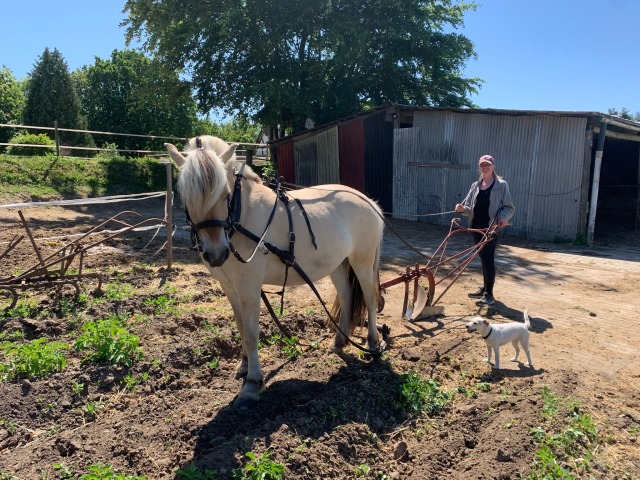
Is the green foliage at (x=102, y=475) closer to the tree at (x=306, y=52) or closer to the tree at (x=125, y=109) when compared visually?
the tree at (x=306, y=52)

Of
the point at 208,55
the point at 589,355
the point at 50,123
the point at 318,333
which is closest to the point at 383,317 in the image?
the point at 318,333

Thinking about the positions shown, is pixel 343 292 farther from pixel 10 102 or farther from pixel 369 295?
pixel 10 102

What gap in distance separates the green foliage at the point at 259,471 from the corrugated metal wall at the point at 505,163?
404 inches

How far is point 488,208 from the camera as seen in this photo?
6305 mm

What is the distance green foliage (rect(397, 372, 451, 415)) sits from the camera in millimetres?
3596

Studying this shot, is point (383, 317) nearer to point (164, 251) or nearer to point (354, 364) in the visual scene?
point (354, 364)

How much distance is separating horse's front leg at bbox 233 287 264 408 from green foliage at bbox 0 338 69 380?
1621mm

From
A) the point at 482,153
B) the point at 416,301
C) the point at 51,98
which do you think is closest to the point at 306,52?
the point at 482,153

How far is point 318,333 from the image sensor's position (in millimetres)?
5250

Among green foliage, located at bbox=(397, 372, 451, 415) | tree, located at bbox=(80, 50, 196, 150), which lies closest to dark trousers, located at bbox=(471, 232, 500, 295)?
green foliage, located at bbox=(397, 372, 451, 415)

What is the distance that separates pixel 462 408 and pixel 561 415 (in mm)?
673

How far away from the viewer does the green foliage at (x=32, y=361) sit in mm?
→ 3834

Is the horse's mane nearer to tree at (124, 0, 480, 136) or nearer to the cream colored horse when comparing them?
the cream colored horse

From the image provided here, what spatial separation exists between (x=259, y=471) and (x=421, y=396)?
1.58 metres
